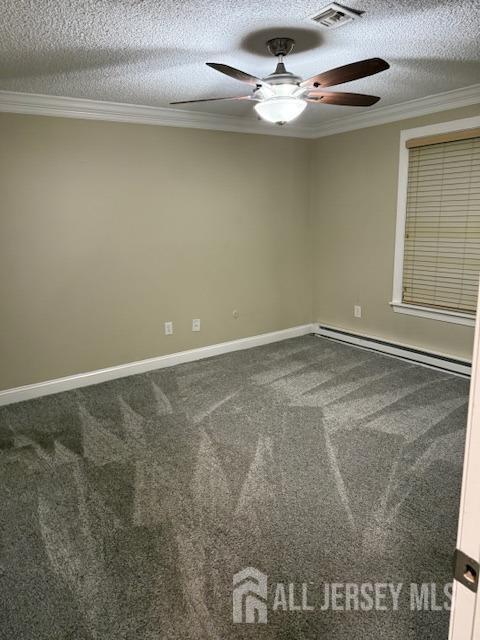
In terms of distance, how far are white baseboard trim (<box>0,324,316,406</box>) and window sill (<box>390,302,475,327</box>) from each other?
1206mm

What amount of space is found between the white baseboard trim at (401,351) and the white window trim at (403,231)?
0.35 metres

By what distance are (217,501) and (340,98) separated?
92.9 inches

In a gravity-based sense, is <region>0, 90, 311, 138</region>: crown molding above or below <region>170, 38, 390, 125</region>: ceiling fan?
above

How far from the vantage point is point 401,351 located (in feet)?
14.5

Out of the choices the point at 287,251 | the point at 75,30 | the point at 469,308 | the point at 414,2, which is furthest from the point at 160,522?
the point at 287,251

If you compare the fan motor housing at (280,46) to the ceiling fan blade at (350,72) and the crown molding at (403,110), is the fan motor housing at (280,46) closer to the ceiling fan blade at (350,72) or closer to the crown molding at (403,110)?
the ceiling fan blade at (350,72)

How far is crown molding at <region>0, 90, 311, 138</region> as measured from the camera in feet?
10.8

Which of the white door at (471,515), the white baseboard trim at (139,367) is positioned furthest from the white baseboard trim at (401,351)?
the white door at (471,515)

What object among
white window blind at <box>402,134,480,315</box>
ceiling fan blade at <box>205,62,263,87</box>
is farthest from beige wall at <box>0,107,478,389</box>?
ceiling fan blade at <box>205,62,263,87</box>

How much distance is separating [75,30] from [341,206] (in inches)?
128

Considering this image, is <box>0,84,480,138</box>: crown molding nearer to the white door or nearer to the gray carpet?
the gray carpet

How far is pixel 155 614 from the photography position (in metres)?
1.69

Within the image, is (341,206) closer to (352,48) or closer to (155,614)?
(352,48)

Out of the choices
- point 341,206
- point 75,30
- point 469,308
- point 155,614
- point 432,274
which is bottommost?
point 155,614
